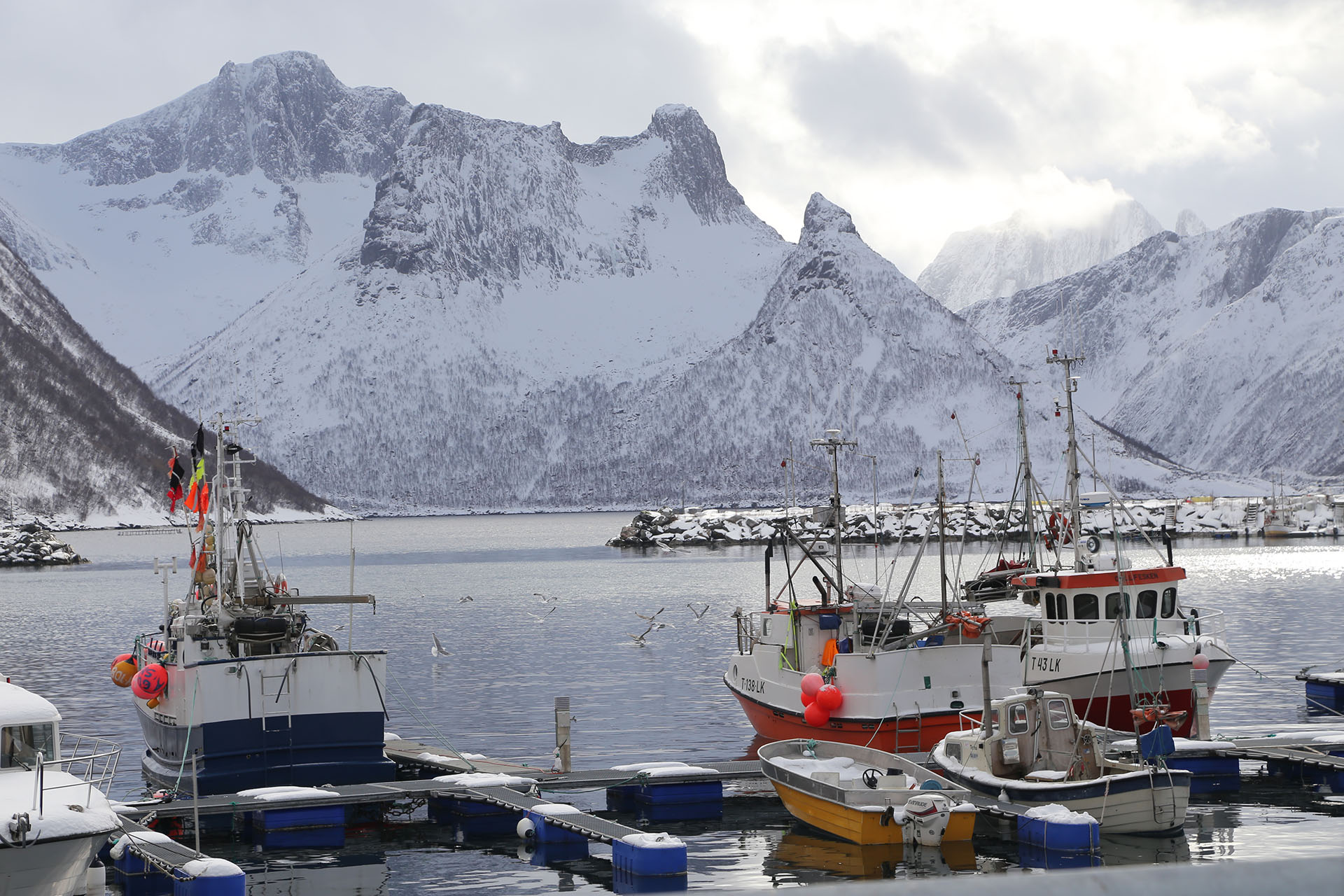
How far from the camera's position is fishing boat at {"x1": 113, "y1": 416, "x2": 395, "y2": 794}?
3000cm

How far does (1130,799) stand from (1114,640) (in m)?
8.70

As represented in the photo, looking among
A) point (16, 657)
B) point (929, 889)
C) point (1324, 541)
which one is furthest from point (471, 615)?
point (1324, 541)

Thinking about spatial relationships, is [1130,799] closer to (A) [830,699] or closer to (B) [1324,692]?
(A) [830,699]

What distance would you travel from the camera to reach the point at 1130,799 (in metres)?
25.1

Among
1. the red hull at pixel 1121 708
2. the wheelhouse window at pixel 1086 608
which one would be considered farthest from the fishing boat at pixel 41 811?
the wheelhouse window at pixel 1086 608

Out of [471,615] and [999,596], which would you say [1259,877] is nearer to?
[999,596]

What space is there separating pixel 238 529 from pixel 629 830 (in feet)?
45.2

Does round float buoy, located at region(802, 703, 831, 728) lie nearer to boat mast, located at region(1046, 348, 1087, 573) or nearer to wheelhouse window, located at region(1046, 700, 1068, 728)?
wheelhouse window, located at region(1046, 700, 1068, 728)

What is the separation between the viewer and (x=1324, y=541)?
16888cm

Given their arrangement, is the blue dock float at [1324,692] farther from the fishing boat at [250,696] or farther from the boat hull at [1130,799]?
the fishing boat at [250,696]

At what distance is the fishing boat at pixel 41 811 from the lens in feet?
61.9

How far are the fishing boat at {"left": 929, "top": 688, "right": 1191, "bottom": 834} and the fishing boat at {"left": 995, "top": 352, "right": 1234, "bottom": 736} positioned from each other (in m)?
5.93

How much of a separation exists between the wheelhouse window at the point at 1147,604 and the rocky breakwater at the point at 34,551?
5763 inches

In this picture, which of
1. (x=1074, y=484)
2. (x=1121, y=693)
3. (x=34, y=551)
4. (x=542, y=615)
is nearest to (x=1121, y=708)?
(x=1121, y=693)
